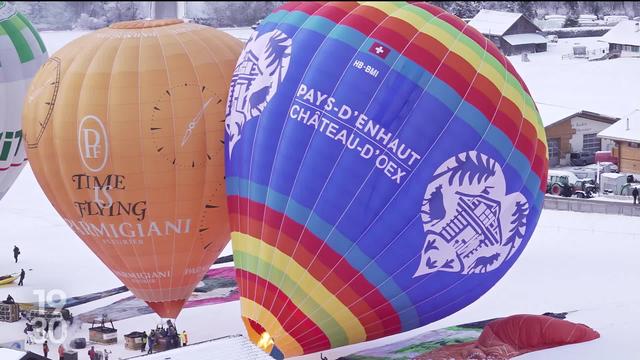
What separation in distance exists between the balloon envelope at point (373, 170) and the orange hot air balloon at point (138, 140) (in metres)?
0.91

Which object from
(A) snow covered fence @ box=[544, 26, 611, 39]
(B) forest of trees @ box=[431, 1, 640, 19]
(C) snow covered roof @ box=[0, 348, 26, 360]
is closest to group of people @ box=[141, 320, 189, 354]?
(C) snow covered roof @ box=[0, 348, 26, 360]

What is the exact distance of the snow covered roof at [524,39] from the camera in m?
40.2

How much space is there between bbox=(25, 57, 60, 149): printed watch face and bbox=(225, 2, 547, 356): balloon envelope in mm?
2676

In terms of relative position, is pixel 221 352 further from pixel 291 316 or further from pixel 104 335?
pixel 104 335

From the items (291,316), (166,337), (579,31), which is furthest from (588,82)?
(291,316)

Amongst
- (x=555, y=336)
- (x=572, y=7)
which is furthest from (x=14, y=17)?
(x=572, y=7)

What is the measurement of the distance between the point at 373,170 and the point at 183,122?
3021 mm

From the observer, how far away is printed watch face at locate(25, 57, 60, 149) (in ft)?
60.8

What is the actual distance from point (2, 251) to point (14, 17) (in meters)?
4.40

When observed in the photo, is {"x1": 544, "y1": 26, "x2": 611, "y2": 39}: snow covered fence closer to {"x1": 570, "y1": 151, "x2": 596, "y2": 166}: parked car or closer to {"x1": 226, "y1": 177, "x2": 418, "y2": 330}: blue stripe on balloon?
{"x1": 570, "y1": 151, "x2": 596, "y2": 166}: parked car

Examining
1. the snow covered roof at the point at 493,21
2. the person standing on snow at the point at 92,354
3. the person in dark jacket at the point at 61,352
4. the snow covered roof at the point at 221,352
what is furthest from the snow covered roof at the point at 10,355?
the snow covered roof at the point at 493,21

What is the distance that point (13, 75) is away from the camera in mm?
25266

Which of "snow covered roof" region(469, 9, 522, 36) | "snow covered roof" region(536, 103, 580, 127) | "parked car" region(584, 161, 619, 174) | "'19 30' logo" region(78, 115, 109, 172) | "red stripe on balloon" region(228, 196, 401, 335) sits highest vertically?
"snow covered roof" region(469, 9, 522, 36)

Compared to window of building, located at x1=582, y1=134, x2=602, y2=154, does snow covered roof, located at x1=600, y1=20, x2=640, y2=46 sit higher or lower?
higher
